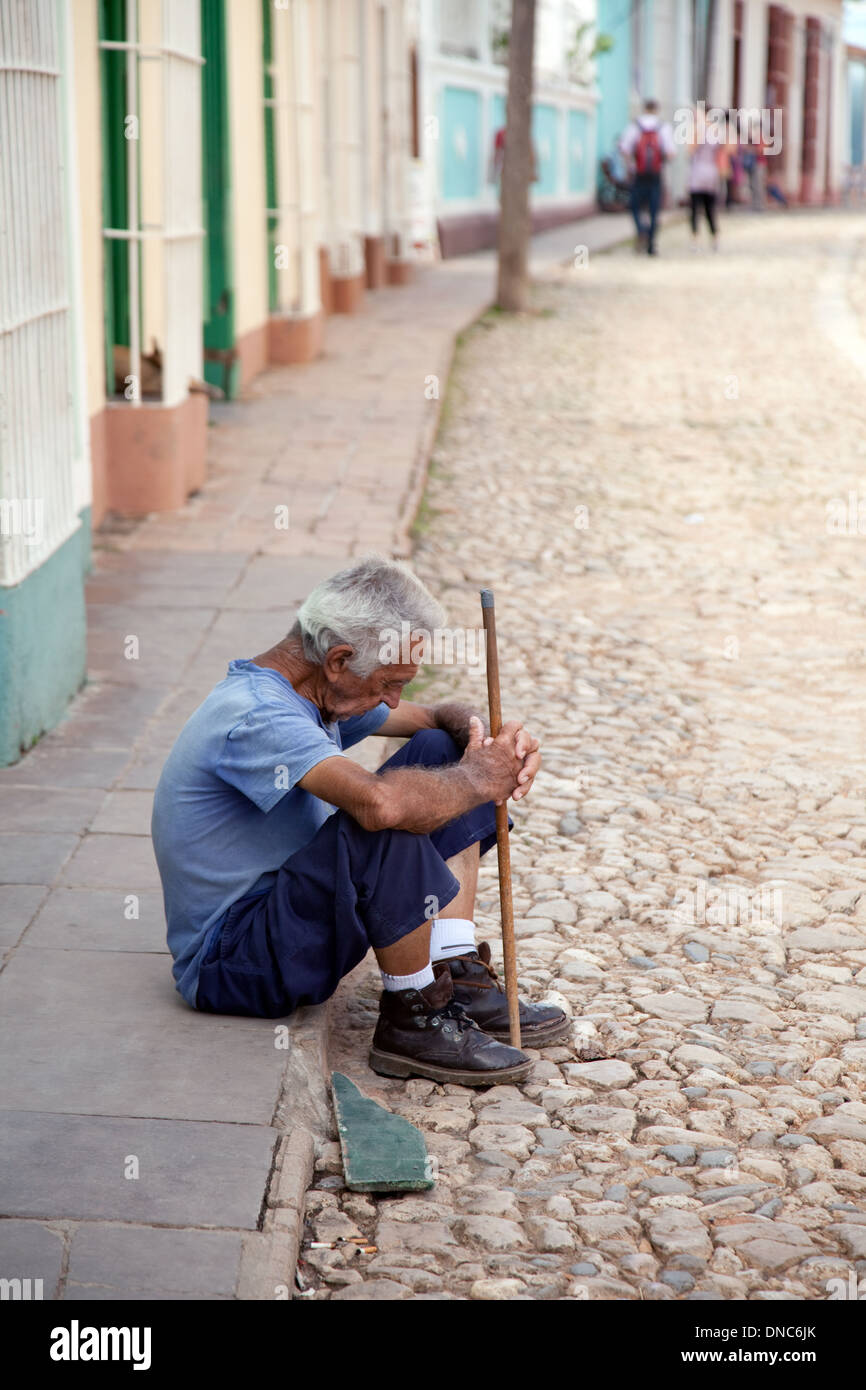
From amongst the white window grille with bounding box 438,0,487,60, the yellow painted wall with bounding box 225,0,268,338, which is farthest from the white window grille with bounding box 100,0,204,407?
the white window grille with bounding box 438,0,487,60

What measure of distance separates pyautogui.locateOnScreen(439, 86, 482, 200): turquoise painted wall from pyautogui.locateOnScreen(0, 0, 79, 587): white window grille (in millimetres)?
15969

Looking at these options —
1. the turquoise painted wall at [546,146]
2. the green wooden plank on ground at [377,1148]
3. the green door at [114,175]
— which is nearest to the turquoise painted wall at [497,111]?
the turquoise painted wall at [546,146]

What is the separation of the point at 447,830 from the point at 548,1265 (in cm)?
99

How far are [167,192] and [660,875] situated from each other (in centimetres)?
435

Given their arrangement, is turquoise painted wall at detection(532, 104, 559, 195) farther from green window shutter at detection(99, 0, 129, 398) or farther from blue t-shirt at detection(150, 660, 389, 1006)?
blue t-shirt at detection(150, 660, 389, 1006)

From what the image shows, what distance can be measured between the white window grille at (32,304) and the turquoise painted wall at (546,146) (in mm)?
20167

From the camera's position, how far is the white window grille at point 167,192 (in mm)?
7191

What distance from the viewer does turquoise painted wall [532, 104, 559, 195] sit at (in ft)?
80.6

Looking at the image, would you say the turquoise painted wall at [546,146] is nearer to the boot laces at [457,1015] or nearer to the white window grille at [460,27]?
the white window grille at [460,27]

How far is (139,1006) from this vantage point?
3.45 m

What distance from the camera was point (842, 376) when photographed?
12438 millimetres
